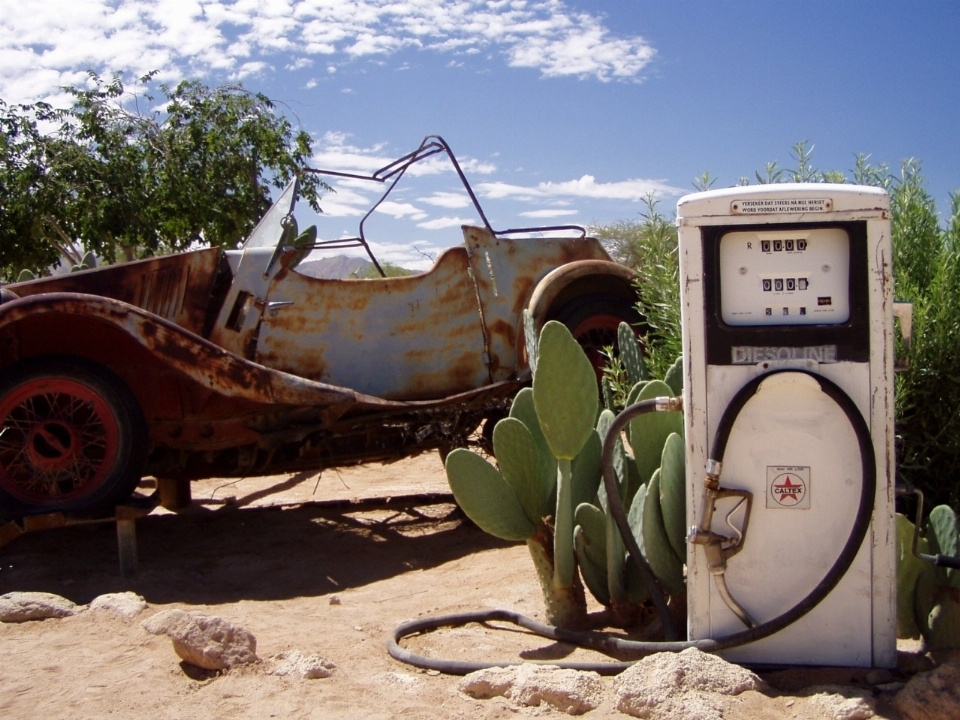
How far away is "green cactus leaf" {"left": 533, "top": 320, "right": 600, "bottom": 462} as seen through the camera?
3.45 m

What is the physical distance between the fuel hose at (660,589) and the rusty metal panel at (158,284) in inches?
103

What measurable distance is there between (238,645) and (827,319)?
2.13 metres

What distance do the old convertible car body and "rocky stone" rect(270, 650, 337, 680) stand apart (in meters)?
1.81

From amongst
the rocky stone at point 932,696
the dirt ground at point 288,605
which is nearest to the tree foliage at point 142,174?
the dirt ground at point 288,605

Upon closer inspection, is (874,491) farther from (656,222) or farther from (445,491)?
(445,491)

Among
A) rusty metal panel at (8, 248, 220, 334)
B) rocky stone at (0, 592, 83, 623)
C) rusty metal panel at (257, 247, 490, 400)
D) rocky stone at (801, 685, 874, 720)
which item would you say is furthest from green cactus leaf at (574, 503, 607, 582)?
rusty metal panel at (8, 248, 220, 334)

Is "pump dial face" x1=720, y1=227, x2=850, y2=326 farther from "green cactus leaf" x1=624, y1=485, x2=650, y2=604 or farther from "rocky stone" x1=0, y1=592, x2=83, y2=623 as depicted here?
"rocky stone" x1=0, y1=592, x2=83, y2=623

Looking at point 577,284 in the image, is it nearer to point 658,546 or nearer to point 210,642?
point 658,546

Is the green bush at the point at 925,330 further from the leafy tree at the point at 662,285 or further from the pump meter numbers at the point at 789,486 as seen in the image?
the pump meter numbers at the point at 789,486

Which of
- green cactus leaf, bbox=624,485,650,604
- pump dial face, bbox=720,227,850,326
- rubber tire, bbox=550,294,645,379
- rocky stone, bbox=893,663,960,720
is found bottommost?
rocky stone, bbox=893,663,960,720

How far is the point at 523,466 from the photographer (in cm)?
376

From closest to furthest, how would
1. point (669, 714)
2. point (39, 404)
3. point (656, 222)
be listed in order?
1. point (669, 714)
2. point (39, 404)
3. point (656, 222)

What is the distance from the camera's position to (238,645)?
3.14 m

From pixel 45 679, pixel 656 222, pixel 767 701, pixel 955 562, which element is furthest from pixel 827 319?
pixel 45 679
